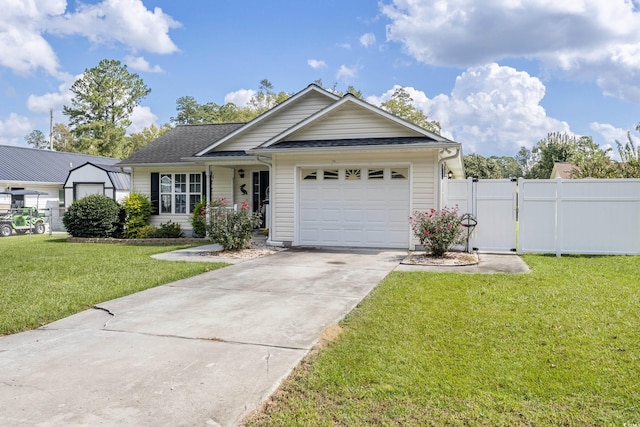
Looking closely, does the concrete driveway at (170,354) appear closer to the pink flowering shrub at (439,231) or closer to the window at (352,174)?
the pink flowering shrub at (439,231)

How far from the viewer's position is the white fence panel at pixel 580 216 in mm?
10250

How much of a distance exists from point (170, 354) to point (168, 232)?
1209cm

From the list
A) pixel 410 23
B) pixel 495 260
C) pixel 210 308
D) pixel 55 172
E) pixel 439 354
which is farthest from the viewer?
pixel 55 172

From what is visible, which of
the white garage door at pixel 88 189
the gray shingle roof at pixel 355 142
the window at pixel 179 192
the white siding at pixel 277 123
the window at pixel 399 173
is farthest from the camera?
the white garage door at pixel 88 189

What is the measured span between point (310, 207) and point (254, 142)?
3.91 metres

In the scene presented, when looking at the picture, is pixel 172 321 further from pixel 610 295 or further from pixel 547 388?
pixel 610 295

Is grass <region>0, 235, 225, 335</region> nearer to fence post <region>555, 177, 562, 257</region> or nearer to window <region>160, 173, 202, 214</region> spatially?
window <region>160, 173, 202, 214</region>

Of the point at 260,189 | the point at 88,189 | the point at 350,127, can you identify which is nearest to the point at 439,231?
the point at 350,127

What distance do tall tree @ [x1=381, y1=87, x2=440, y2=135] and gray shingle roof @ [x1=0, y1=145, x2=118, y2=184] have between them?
23429 millimetres

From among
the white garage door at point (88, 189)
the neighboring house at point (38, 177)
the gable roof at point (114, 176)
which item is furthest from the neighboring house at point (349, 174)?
the neighboring house at point (38, 177)

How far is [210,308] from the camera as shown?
588 centimetres

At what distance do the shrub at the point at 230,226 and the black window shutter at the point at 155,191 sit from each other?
237 inches

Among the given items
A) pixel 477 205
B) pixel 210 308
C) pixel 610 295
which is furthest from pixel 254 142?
pixel 610 295

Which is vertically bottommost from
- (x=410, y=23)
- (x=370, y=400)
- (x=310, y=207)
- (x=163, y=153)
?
(x=370, y=400)
